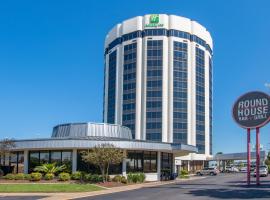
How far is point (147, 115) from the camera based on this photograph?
359ft

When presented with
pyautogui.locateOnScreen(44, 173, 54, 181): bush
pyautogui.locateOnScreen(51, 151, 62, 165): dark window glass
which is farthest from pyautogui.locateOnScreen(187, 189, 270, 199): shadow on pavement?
pyautogui.locateOnScreen(51, 151, 62, 165): dark window glass

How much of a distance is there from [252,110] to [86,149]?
Result: 1726 centimetres

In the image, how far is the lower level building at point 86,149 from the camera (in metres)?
43.2

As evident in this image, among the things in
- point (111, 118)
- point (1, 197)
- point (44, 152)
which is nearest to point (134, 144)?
point (44, 152)

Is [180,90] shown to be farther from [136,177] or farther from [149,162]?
[136,177]

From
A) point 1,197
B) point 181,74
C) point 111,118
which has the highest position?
point 181,74

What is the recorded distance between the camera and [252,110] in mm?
36531

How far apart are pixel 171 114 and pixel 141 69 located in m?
14.3

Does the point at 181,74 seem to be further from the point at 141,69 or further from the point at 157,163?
the point at 157,163

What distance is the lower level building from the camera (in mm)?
43188

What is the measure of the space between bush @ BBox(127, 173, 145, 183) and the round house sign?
12.4 meters

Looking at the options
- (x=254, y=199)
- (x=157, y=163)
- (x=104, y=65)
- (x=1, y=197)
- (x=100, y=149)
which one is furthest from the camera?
(x=104, y=65)

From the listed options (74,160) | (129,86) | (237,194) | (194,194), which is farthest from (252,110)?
(129,86)

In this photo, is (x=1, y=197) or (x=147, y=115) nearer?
(x=1, y=197)
